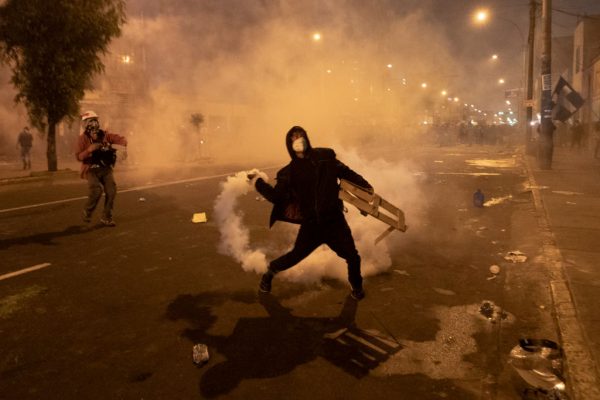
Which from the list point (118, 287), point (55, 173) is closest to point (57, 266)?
point (118, 287)

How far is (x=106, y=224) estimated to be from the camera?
7.04 meters

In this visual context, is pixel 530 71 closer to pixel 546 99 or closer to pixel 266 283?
pixel 546 99

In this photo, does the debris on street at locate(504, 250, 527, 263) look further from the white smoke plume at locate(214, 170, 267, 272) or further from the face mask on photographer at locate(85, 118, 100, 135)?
the face mask on photographer at locate(85, 118, 100, 135)

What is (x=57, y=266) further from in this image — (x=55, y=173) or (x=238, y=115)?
(x=238, y=115)

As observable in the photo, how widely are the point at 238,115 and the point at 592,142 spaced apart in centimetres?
1726

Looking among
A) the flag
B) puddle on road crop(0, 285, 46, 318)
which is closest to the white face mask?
puddle on road crop(0, 285, 46, 318)

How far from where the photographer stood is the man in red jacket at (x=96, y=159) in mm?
6691

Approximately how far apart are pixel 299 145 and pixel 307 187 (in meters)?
0.33

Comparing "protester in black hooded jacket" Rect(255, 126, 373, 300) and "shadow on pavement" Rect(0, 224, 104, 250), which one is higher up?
"protester in black hooded jacket" Rect(255, 126, 373, 300)

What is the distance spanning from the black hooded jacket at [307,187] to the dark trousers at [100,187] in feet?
13.0

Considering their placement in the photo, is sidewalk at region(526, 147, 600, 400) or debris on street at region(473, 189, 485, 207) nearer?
sidewalk at region(526, 147, 600, 400)

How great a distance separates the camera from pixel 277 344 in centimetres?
329

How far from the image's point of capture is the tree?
475 inches

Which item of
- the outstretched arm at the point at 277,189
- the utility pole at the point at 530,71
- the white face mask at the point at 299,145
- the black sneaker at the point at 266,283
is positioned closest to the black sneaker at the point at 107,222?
the black sneaker at the point at 266,283
